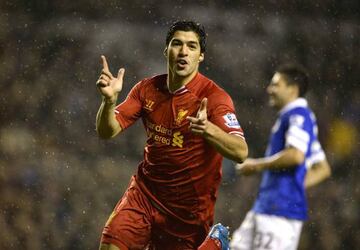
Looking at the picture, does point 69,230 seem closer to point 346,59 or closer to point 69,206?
point 69,206

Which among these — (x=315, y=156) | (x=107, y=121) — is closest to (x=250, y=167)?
(x=315, y=156)

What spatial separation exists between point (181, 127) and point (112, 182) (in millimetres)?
4925

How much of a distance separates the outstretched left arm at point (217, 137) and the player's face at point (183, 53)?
54 cm

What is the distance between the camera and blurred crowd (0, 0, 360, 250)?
9.13m

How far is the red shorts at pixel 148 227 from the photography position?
4.46 m

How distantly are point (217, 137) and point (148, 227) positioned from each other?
81 cm

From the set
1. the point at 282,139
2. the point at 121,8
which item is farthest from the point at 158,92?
the point at 121,8

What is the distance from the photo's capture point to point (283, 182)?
5.63m

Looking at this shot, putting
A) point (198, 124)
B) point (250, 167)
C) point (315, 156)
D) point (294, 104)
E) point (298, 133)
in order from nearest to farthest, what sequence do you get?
point (198, 124) < point (250, 167) < point (298, 133) < point (294, 104) < point (315, 156)

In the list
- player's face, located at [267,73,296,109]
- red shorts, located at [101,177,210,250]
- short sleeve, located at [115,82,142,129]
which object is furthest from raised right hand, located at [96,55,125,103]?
player's face, located at [267,73,296,109]

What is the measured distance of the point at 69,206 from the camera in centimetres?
908

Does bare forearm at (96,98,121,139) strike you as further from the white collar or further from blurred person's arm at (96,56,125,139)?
the white collar

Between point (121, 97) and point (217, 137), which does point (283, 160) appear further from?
point (121, 97)

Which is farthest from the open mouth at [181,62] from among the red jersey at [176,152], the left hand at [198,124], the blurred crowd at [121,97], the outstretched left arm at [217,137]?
the blurred crowd at [121,97]
